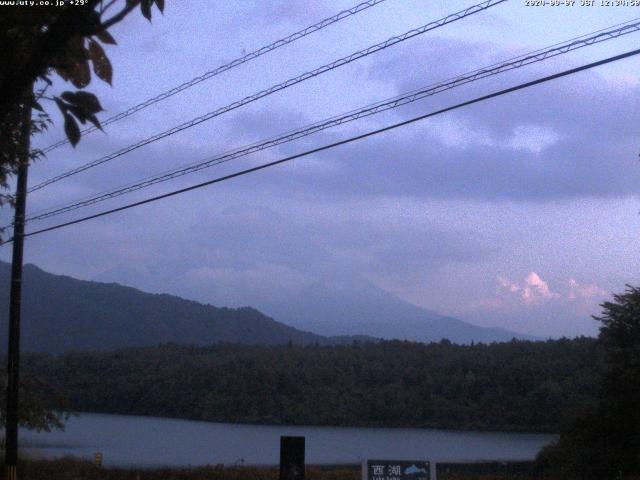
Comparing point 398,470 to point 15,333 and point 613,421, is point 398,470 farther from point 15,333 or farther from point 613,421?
point 613,421

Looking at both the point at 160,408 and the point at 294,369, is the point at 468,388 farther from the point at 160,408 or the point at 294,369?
the point at 160,408

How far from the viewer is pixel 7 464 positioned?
1870 cm

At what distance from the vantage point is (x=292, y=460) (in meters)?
13.0

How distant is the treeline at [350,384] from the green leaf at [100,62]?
109 ft

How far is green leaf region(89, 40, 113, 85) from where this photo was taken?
4.84 m

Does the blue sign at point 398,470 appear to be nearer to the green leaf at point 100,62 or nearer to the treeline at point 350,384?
the green leaf at point 100,62

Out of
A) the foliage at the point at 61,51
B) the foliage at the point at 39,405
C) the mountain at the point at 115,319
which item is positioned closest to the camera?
the foliage at the point at 61,51

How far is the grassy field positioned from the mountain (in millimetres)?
34414

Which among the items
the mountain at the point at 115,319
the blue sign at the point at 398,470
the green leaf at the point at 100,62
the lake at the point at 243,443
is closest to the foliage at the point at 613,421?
the lake at the point at 243,443

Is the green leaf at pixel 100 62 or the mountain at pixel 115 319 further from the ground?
the mountain at pixel 115 319

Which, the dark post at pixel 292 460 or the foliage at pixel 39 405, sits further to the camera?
the foliage at pixel 39 405

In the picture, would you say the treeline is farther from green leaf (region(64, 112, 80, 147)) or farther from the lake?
green leaf (region(64, 112, 80, 147))

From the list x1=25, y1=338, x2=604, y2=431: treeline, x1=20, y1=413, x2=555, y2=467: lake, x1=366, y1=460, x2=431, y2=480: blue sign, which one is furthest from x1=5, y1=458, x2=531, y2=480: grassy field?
x1=366, y1=460, x2=431, y2=480: blue sign

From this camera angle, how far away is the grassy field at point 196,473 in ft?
80.7
